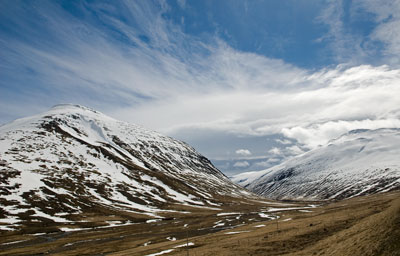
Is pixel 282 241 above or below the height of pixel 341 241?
below

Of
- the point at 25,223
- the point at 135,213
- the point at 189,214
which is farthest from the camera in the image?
the point at 189,214

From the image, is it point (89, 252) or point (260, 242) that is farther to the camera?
point (89, 252)

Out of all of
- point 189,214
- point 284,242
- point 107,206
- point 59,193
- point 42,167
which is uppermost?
point 42,167

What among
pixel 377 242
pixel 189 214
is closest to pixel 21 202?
pixel 189 214

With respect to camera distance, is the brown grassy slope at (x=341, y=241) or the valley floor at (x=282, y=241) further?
the valley floor at (x=282, y=241)

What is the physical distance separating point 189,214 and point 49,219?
78702 millimetres

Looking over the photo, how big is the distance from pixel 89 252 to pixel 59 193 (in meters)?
110

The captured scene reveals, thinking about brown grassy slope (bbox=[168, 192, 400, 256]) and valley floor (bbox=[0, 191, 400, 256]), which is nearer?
brown grassy slope (bbox=[168, 192, 400, 256])

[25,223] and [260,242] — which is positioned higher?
[25,223]

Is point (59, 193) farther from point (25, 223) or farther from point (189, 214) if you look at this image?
point (189, 214)

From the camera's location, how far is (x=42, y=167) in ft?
652

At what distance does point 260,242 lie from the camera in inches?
1922

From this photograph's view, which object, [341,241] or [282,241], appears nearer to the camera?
[341,241]

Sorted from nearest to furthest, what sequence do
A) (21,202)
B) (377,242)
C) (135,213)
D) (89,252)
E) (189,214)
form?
1. (377,242)
2. (89,252)
3. (21,202)
4. (135,213)
5. (189,214)
